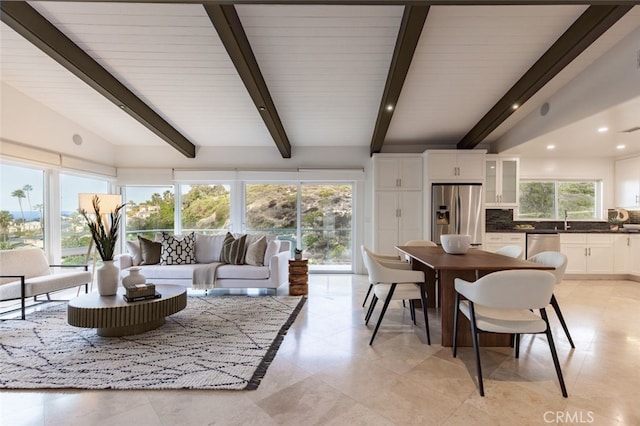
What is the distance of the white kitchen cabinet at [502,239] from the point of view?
16.7ft

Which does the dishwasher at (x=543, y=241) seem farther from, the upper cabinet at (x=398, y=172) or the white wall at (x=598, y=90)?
the upper cabinet at (x=398, y=172)

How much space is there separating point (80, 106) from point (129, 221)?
7.46ft

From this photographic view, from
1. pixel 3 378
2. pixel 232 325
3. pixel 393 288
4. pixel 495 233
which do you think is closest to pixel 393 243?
pixel 495 233

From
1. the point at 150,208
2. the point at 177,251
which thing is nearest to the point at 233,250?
the point at 177,251

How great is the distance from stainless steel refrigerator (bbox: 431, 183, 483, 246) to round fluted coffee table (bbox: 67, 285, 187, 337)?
3.98 meters

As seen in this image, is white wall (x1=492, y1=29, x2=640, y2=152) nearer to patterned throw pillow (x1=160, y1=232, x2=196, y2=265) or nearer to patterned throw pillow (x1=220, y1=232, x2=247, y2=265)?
patterned throw pillow (x1=220, y1=232, x2=247, y2=265)

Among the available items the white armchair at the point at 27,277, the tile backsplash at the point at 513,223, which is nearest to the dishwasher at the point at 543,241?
the tile backsplash at the point at 513,223

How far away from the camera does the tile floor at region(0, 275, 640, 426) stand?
66.4 inches

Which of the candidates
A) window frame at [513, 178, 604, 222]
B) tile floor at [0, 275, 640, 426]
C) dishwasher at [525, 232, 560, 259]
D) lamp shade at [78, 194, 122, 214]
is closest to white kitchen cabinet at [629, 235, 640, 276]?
window frame at [513, 178, 604, 222]

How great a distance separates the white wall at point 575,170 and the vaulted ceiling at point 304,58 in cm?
123

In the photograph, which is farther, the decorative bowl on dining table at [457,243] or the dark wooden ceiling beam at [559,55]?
the decorative bowl on dining table at [457,243]

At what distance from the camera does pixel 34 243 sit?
167 inches

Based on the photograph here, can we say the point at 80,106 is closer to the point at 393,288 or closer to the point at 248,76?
the point at 248,76

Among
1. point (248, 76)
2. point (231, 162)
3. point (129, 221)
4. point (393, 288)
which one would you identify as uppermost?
point (248, 76)
